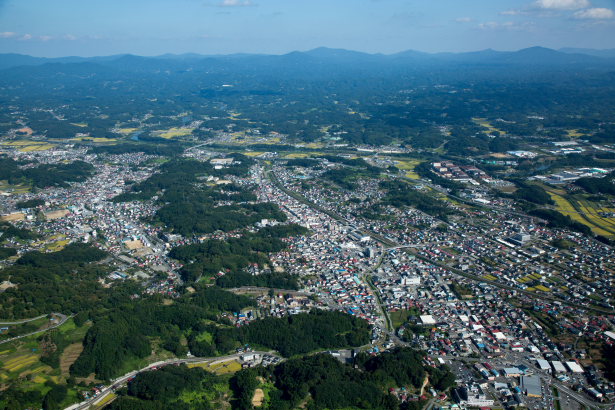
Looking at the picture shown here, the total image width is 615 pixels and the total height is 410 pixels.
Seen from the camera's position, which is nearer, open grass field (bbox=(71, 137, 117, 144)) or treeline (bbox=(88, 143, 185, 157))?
treeline (bbox=(88, 143, 185, 157))

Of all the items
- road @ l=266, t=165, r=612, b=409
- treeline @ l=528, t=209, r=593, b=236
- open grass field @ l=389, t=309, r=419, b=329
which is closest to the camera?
road @ l=266, t=165, r=612, b=409

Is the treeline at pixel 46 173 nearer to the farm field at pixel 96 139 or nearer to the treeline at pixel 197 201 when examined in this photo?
the treeline at pixel 197 201

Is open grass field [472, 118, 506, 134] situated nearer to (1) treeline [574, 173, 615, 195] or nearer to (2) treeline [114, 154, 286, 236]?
(1) treeline [574, 173, 615, 195]

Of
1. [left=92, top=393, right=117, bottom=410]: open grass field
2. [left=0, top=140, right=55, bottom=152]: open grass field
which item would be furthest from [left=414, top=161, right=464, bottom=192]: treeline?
[left=0, top=140, right=55, bottom=152]: open grass field

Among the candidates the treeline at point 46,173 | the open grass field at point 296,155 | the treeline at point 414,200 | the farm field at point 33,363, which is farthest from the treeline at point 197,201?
the farm field at point 33,363

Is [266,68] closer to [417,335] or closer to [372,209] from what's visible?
[372,209]

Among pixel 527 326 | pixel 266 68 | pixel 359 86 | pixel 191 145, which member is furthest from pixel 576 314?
pixel 266 68

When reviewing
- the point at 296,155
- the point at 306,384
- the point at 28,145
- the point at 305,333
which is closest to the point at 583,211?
the point at 305,333

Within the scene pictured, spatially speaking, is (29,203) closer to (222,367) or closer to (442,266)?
(222,367)
